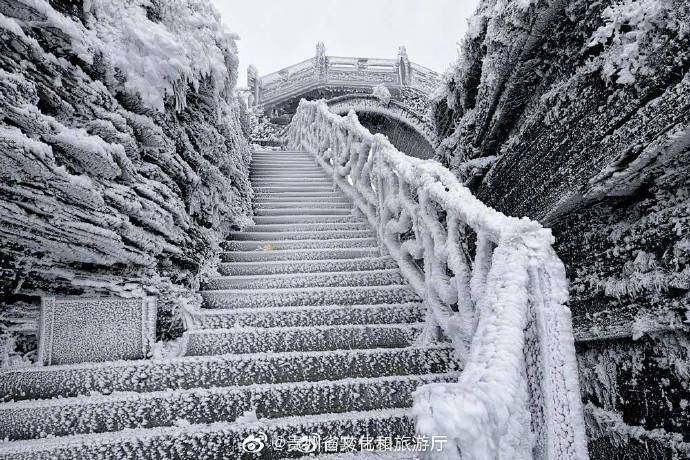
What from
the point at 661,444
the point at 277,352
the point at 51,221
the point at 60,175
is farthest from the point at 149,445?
the point at 661,444

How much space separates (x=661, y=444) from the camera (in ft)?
7.34

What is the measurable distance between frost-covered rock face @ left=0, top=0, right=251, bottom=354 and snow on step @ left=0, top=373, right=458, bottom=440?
71 cm

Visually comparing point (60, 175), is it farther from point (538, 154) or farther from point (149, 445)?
point (538, 154)

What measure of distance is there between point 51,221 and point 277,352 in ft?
5.33

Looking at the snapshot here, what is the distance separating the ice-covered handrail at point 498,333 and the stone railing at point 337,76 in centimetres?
1713

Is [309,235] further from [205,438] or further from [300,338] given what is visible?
[205,438]

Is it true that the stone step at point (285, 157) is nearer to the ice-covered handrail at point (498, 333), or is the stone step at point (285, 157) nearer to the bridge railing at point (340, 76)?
the ice-covered handrail at point (498, 333)

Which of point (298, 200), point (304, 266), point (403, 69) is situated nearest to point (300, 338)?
point (304, 266)

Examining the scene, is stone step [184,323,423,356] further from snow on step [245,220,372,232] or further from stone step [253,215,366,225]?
stone step [253,215,366,225]

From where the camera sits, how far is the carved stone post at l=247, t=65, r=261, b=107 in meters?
19.1

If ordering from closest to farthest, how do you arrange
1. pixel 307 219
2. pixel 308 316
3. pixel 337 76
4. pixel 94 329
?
pixel 94 329 → pixel 308 316 → pixel 307 219 → pixel 337 76

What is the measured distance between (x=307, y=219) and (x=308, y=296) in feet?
6.28

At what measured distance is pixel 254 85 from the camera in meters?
19.3
